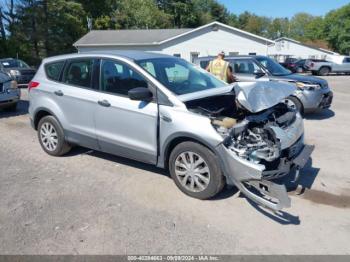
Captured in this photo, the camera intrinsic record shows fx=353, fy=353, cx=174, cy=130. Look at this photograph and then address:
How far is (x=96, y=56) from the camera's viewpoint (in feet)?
18.0

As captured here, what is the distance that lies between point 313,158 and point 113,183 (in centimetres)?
351

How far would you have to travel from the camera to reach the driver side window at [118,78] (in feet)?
16.6

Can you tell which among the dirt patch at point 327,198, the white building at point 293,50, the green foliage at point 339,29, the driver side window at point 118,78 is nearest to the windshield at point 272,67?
the dirt patch at point 327,198

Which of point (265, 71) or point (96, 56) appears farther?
point (265, 71)

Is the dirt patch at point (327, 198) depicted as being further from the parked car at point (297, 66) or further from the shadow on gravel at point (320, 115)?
the parked car at point (297, 66)

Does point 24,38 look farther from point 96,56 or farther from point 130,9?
point 96,56

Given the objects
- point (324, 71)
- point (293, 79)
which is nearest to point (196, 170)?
point (293, 79)

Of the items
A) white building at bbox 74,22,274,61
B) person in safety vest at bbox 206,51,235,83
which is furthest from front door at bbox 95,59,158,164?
white building at bbox 74,22,274,61

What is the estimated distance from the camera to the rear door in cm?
548

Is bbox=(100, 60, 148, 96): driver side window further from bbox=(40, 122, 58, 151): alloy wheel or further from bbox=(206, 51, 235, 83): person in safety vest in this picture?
bbox=(206, 51, 235, 83): person in safety vest

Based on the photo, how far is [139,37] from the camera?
34.4 meters

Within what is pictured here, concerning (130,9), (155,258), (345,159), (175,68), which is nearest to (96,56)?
(175,68)

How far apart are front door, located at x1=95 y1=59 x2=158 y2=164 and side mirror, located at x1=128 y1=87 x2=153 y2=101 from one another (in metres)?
0.12

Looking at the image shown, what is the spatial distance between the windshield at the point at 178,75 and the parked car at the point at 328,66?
97.0ft
